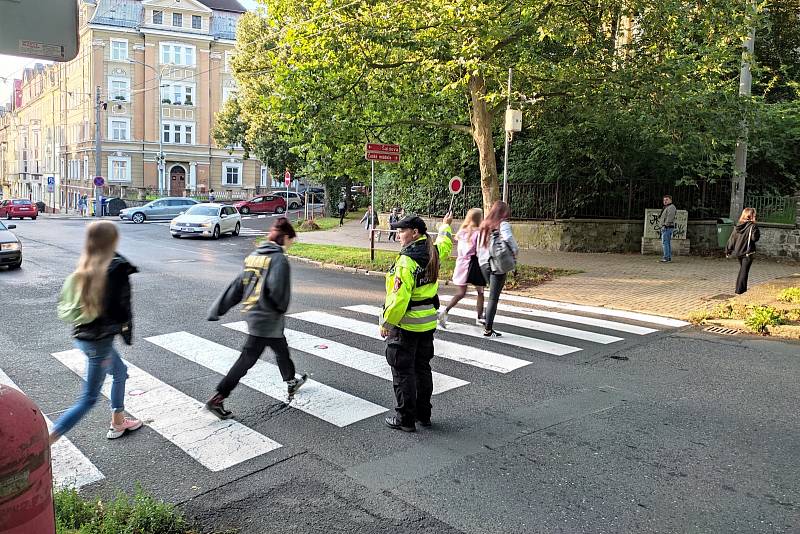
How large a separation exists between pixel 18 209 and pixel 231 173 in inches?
996

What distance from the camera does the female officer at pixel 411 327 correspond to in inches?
211

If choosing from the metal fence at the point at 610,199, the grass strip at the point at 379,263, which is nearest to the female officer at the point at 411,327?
the grass strip at the point at 379,263

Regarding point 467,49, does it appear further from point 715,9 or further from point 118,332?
point 118,332

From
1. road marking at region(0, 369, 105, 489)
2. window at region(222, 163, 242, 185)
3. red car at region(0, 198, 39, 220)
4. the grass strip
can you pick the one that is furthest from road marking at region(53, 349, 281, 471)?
window at region(222, 163, 242, 185)

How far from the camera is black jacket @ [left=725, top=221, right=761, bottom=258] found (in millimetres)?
11719

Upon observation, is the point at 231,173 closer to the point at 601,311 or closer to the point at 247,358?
the point at 601,311

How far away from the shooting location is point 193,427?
A: 5.46 meters

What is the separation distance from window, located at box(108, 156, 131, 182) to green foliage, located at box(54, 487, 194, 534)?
5981 centimetres

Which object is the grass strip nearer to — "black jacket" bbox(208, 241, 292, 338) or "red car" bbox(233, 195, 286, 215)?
"black jacket" bbox(208, 241, 292, 338)

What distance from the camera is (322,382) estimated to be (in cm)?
671

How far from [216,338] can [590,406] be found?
4.97 m

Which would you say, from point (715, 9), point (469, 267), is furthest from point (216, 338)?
point (715, 9)

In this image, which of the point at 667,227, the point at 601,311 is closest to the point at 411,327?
the point at 601,311

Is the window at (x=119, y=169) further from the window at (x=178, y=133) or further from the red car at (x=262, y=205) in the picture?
the red car at (x=262, y=205)
